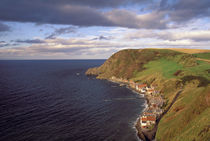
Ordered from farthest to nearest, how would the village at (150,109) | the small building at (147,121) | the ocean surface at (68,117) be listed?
1. the village at (150,109)
2. the small building at (147,121)
3. the ocean surface at (68,117)

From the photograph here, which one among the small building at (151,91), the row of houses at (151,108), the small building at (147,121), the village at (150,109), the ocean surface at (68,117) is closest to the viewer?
the ocean surface at (68,117)

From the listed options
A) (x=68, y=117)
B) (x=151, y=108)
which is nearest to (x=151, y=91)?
(x=151, y=108)

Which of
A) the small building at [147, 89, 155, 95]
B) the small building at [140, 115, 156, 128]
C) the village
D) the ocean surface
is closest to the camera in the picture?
the ocean surface

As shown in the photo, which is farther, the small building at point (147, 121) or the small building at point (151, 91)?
the small building at point (151, 91)

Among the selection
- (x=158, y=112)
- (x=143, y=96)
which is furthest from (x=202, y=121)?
(x=143, y=96)

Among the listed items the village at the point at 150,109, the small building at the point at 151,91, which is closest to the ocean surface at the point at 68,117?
the village at the point at 150,109

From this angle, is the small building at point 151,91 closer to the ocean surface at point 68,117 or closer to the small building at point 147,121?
the ocean surface at point 68,117

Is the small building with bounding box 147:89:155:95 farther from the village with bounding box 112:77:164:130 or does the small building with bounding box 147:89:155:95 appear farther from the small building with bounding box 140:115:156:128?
the small building with bounding box 140:115:156:128

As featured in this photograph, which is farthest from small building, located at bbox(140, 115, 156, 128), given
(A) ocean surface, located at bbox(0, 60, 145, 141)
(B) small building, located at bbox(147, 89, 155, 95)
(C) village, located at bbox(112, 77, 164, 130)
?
(B) small building, located at bbox(147, 89, 155, 95)

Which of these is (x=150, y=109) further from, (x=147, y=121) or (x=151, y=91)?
(x=151, y=91)

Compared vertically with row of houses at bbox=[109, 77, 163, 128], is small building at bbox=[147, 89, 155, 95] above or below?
above

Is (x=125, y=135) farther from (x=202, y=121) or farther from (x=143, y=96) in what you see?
(x=143, y=96)
